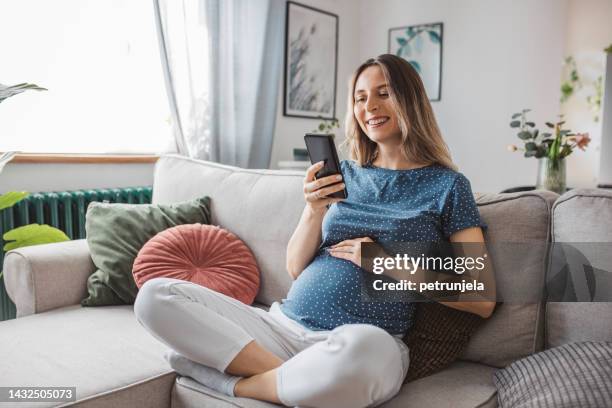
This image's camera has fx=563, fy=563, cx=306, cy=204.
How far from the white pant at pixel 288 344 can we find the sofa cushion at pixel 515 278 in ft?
0.77

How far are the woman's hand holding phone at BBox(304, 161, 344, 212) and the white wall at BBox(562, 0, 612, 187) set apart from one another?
141 inches

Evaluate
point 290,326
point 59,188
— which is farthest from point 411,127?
point 59,188

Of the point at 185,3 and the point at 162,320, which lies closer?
the point at 162,320

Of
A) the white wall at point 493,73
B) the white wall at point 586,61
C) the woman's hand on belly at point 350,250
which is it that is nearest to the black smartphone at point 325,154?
the woman's hand on belly at point 350,250

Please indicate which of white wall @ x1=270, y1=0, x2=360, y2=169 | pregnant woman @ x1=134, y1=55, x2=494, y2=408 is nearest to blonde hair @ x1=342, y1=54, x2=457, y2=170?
pregnant woman @ x1=134, y1=55, x2=494, y2=408

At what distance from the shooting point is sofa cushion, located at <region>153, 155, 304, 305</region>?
1783 mm

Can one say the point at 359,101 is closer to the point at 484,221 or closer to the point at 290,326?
the point at 484,221

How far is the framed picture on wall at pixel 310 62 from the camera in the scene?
11.8ft

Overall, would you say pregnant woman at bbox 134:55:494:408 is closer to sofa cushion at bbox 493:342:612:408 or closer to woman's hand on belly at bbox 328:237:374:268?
woman's hand on belly at bbox 328:237:374:268

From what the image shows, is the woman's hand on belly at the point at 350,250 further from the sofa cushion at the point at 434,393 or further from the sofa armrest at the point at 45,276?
the sofa armrest at the point at 45,276

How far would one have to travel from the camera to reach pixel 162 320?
1.23 metres

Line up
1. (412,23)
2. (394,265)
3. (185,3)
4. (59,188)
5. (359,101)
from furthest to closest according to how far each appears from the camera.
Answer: (412,23) < (185,3) < (59,188) < (359,101) < (394,265)

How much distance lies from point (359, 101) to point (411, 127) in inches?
7.2

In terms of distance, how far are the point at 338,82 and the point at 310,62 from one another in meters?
0.38
